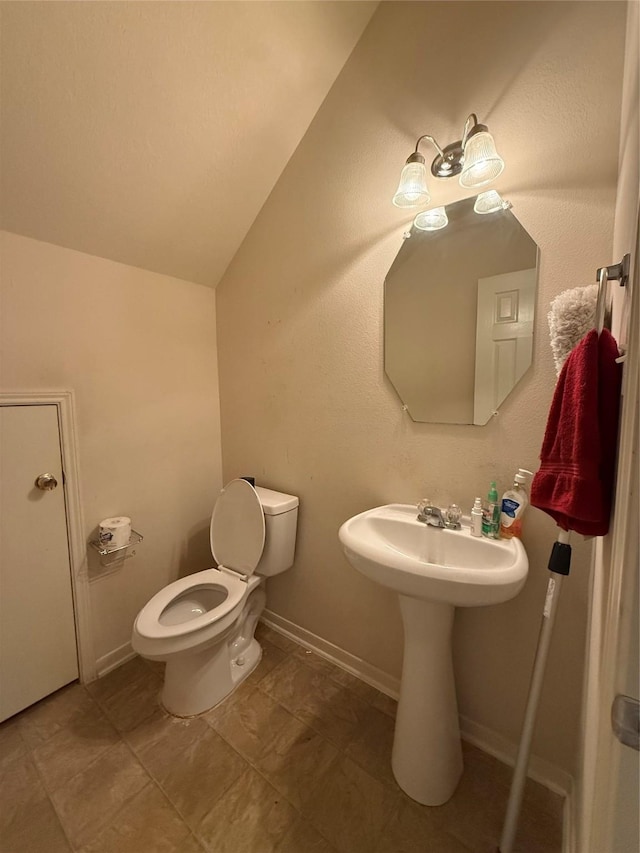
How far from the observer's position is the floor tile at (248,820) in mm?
952

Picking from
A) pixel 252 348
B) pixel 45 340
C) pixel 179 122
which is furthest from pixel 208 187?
pixel 45 340

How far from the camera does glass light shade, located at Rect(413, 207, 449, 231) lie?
1131 millimetres

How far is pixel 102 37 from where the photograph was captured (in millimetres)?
992

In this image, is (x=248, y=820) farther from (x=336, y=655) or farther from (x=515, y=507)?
(x=515, y=507)

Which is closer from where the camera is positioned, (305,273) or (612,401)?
(612,401)

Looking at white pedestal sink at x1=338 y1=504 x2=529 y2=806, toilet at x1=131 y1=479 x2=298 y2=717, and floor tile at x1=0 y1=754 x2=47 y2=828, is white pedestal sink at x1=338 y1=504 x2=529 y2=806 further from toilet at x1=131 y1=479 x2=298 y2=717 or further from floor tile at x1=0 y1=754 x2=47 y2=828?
floor tile at x1=0 y1=754 x2=47 y2=828

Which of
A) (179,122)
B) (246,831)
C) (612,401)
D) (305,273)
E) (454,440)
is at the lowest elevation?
(246,831)

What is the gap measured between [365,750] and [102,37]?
2.46 metres

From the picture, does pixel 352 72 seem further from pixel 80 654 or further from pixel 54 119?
pixel 80 654

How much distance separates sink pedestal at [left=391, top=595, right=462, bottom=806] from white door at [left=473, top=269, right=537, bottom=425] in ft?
2.21

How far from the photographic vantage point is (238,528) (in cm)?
161

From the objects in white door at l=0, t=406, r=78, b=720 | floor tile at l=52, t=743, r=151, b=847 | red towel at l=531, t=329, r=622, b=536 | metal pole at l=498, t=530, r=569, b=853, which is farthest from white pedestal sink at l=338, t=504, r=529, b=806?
white door at l=0, t=406, r=78, b=720

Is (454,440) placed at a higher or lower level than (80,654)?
higher

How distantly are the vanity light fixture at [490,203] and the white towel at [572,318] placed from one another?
0.43 metres
